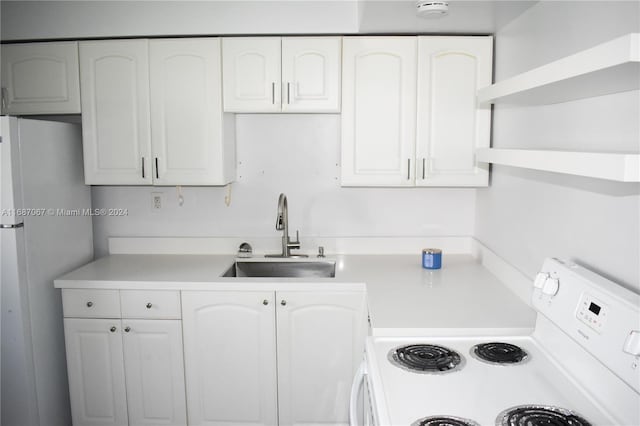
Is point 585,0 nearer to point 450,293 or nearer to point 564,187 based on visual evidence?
point 564,187

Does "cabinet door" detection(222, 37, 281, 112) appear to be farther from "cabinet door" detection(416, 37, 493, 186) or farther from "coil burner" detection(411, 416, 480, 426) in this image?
"coil burner" detection(411, 416, 480, 426)

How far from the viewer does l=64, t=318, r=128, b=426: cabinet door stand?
2.63 metres

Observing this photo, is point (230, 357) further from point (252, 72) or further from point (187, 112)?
point (252, 72)

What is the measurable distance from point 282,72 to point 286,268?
1.09m

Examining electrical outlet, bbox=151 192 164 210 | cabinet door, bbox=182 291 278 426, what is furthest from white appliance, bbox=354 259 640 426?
electrical outlet, bbox=151 192 164 210

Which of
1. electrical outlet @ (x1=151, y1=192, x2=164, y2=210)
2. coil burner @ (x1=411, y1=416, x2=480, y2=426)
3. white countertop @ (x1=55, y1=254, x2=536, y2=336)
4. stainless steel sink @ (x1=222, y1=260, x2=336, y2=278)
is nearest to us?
coil burner @ (x1=411, y1=416, x2=480, y2=426)

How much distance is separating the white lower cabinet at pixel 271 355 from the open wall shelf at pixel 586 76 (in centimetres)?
123

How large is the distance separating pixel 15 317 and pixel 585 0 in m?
2.68

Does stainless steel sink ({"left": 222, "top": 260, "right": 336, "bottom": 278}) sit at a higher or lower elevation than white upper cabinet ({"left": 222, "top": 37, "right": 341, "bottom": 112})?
lower

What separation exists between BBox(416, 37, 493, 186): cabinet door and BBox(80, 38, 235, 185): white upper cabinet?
1.07 meters

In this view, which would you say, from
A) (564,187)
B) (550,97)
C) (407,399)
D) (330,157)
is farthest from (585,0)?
(330,157)

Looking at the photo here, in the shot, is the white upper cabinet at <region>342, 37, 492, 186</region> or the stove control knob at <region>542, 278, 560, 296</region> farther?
the white upper cabinet at <region>342, 37, 492, 186</region>

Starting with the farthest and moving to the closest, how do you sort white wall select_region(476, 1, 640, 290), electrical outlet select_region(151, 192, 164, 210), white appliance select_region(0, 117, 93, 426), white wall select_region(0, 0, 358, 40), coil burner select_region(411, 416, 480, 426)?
electrical outlet select_region(151, 192, 164, 210), white wall select_region(0, 0, 358, 40), white appliance select_region(0, 117, 93, 426), white wall select_region(476, 1, 640, 290), coil burner select_region(411, 416, 480, 426)

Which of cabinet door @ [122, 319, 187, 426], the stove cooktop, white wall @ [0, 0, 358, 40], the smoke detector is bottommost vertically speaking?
cabinet door @ [122, 319, 187, 426]
